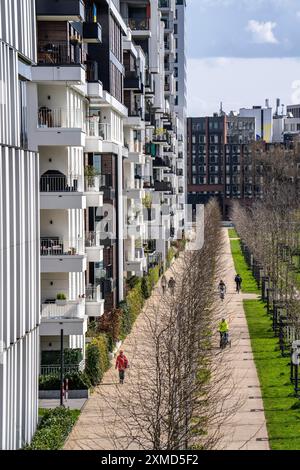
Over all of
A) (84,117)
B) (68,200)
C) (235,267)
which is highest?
(84,117)

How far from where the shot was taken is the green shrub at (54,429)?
2903 centimetres

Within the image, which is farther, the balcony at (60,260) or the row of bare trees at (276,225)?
the row of bare trees at (276,225)

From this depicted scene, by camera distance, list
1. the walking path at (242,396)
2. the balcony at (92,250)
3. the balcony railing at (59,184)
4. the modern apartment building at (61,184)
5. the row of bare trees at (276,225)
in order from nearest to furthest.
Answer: the modern apartment building at (61,184)
the walking path at (242,396)
the balcony railing at (59,184)
the balcony at (92,250)
the row of bare trees at (276,225)

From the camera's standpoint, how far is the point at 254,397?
125 ft

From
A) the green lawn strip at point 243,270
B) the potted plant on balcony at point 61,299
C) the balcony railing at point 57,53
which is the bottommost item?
the green lawn strip at point 243,270

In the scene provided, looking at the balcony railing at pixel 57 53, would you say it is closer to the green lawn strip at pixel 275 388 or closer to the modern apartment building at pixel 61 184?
the modern apartment building at pixel 61 184

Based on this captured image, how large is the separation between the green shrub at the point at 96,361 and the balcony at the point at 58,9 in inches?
457

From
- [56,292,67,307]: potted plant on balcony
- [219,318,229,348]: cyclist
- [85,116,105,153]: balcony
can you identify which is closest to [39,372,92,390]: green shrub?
[56,292,67,307]: potted plant on balcony

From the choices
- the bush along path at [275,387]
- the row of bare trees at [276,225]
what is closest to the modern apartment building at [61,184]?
the bush along path at [275,387]

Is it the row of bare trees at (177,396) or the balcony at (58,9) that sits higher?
the balcony at (58,9)

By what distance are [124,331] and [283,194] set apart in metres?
94.8

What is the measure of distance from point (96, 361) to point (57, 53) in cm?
1074

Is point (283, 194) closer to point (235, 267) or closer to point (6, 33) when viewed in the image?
point (235, 267)
